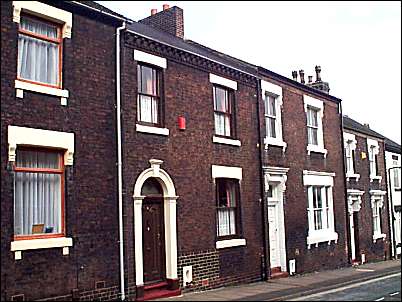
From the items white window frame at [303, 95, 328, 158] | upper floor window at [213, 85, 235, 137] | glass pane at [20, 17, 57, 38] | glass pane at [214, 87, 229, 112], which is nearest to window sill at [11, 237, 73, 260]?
glass pane at [20, 17, 57, 38]

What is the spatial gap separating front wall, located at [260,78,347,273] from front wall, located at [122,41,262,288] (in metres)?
2.50

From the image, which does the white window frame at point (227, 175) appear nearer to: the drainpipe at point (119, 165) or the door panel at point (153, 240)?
the door panel at point (153, 240)

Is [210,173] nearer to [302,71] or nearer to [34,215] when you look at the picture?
[34,215]

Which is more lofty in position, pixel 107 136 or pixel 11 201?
pixel 107 136

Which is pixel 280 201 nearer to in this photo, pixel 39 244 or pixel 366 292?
pixel 366 292

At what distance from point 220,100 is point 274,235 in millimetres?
5745

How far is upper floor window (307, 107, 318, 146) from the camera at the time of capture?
23.8 m

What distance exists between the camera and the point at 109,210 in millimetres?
13594

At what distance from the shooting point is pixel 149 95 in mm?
15398

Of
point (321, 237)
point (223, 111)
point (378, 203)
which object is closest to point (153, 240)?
point (223, 111)

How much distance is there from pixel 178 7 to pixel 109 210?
9673mm

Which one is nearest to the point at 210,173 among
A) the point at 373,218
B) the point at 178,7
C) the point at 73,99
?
the point at 73,99

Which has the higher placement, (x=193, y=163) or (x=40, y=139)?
(x=40, y=139)

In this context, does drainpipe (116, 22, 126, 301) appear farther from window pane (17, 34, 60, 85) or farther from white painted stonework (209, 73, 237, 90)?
white painted stonework (209, 73, 237, 90)
